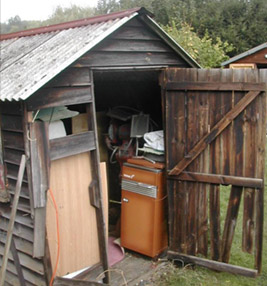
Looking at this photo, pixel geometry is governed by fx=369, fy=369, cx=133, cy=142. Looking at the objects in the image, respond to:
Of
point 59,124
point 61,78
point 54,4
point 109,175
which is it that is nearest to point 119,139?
point 109,175

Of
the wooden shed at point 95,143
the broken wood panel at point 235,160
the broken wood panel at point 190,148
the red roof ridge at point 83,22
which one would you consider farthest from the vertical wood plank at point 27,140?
the broken wood panel at point 235,160

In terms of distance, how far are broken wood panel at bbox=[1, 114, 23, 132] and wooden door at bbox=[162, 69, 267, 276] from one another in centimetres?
193

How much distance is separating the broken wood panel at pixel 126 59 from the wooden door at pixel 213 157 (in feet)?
1.18

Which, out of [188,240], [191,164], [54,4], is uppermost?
[54,4]

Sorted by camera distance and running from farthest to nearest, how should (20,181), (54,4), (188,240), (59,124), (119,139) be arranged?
(54,4) < (119,139) < (188,240) < (59,124) < (20,181)

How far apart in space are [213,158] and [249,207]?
74 cm

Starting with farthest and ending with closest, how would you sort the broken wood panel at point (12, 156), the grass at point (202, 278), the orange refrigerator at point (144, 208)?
the orange refrigerator at point (144, 208) < the grass at point (202, 278) < the broken wood panel at point (12, 156)

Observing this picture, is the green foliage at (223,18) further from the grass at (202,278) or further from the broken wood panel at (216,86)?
the grass at (202,278)

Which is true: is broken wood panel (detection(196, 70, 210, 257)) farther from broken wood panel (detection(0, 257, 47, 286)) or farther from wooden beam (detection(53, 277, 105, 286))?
broken wood panel (detection(0, 257, 47, 286))

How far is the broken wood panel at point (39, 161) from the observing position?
145 inches

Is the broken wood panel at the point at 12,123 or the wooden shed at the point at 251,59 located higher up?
the wooden shed at the point at 251,59

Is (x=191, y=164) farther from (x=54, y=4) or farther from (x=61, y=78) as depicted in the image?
(x=54, y=4)

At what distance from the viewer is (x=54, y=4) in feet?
99.5

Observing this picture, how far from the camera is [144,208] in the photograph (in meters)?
5.29
